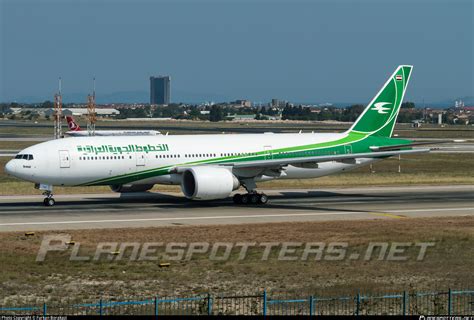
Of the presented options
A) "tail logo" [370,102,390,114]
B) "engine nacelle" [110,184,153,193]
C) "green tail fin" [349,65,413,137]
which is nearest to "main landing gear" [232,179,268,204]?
"engine nacelle" [110,184,153,193]

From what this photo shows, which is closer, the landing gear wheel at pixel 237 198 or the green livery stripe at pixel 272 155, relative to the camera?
the green livery stripe at pixel 272 155

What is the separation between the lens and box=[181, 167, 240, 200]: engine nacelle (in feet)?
158

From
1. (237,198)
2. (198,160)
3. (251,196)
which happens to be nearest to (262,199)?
(251,196)

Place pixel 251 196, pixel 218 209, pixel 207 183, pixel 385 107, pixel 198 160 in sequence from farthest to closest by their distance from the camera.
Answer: pixel 385 107 → pixel 251 196 → pixel 198 160 → pixel 218 209 → pixel 207 183

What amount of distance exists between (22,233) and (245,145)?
1790 centimetres

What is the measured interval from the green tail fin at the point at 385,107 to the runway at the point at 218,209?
4.55 meters

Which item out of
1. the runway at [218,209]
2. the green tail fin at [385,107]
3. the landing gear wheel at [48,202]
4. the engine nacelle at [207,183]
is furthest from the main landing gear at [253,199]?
the landing gear wheel at [48,202]

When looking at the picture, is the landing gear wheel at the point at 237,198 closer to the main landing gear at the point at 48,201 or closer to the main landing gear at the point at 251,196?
the main landing gear at the point at 251,196

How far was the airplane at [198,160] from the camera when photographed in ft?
159

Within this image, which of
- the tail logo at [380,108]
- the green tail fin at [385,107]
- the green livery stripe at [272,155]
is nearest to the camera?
the green livery stripe at [272,155]

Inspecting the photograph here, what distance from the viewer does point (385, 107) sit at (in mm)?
58781

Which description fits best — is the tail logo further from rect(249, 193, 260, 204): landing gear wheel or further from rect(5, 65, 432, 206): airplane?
rect(249, 193, 260, 204): landing gear wheel

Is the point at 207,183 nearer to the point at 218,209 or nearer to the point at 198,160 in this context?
the point at 218,209

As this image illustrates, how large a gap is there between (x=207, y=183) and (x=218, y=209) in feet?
6.41
